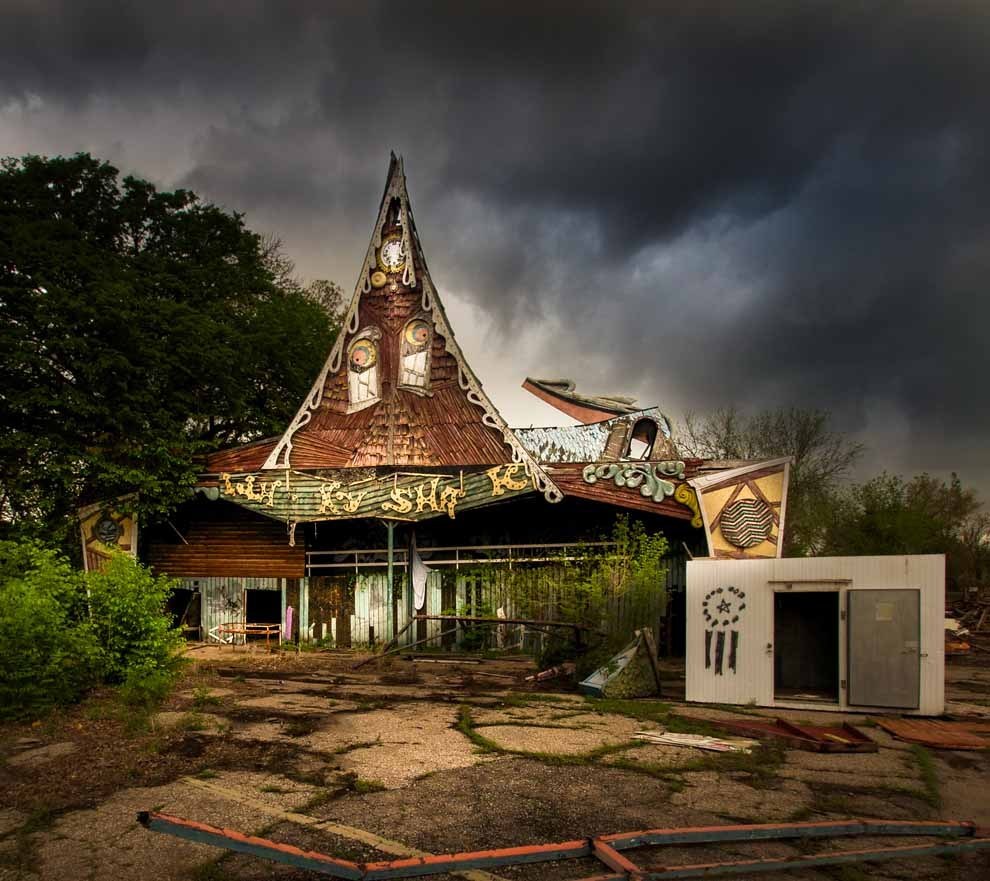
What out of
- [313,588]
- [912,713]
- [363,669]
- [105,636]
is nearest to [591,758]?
[912,713]

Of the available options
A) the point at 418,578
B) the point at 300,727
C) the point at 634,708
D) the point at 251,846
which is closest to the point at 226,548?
the point at 418,578

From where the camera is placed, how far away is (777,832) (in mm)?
5453

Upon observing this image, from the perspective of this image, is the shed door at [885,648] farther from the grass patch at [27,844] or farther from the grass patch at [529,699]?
the grass patch at [27,844]

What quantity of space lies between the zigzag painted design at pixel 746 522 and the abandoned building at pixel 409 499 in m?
0.03

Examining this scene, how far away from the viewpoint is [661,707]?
1114 cm

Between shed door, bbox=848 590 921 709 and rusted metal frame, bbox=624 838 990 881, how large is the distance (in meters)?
5.68

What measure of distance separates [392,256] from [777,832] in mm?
19043

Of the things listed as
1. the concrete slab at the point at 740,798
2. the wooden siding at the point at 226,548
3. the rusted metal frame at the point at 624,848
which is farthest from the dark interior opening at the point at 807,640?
the wooden siding at the point at 226,548

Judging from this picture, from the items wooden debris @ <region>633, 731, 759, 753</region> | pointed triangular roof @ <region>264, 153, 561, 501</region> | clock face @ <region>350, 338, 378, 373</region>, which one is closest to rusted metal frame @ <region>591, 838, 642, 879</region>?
wooden debris @ <region>633, 731, 759, 753</region>

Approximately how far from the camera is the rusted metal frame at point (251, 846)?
4.41 meters

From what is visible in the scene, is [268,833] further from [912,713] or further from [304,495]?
[304,495]

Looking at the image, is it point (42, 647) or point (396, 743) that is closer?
point (396, 743)

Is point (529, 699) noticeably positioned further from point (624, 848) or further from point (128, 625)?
point (624, 848)

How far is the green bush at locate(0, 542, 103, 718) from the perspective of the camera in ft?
31.4
